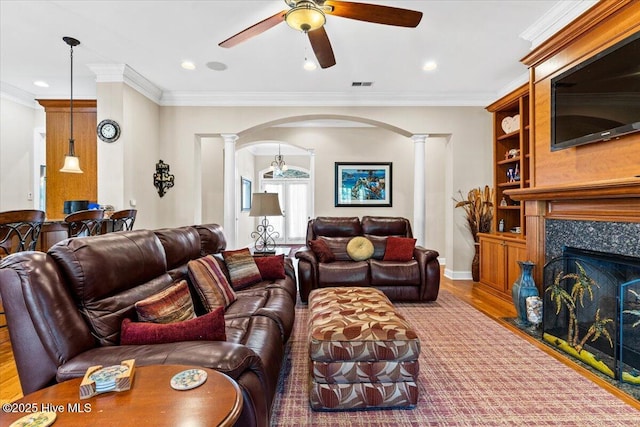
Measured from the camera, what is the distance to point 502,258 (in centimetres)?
397

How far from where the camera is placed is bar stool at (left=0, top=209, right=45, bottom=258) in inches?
88.0

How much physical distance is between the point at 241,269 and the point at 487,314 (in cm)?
265

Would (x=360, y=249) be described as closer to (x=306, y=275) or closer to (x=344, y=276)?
(x=344, y=276)

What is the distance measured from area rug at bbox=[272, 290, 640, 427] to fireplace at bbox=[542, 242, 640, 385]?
0.28 metres

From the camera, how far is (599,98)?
2.39 metres

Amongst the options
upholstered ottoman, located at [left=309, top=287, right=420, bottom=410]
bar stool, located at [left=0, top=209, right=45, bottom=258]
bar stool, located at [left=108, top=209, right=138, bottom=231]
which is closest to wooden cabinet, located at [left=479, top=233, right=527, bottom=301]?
upholstered ottoman, located at [left=309, top=287, right=420, bottom=410]

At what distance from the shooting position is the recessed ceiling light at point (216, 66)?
388 cm

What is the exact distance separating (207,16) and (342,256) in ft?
10.00

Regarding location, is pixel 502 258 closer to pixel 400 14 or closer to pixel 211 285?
pixel 400 14

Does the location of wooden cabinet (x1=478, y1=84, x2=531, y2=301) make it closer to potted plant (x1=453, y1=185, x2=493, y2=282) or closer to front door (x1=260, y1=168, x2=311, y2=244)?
potted plant (x1=453, y1=185, x2=493, y2=282)

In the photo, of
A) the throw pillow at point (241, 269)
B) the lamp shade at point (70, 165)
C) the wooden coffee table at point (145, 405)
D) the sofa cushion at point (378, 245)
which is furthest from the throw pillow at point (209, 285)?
the lamp shade at point (70, 165)

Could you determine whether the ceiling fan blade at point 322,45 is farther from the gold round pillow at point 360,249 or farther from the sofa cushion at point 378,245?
the sofa cushion at point 378,245

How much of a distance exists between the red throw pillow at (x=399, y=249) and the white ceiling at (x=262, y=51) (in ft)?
7.19

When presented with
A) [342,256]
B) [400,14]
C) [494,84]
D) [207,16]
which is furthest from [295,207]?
[400,14]
